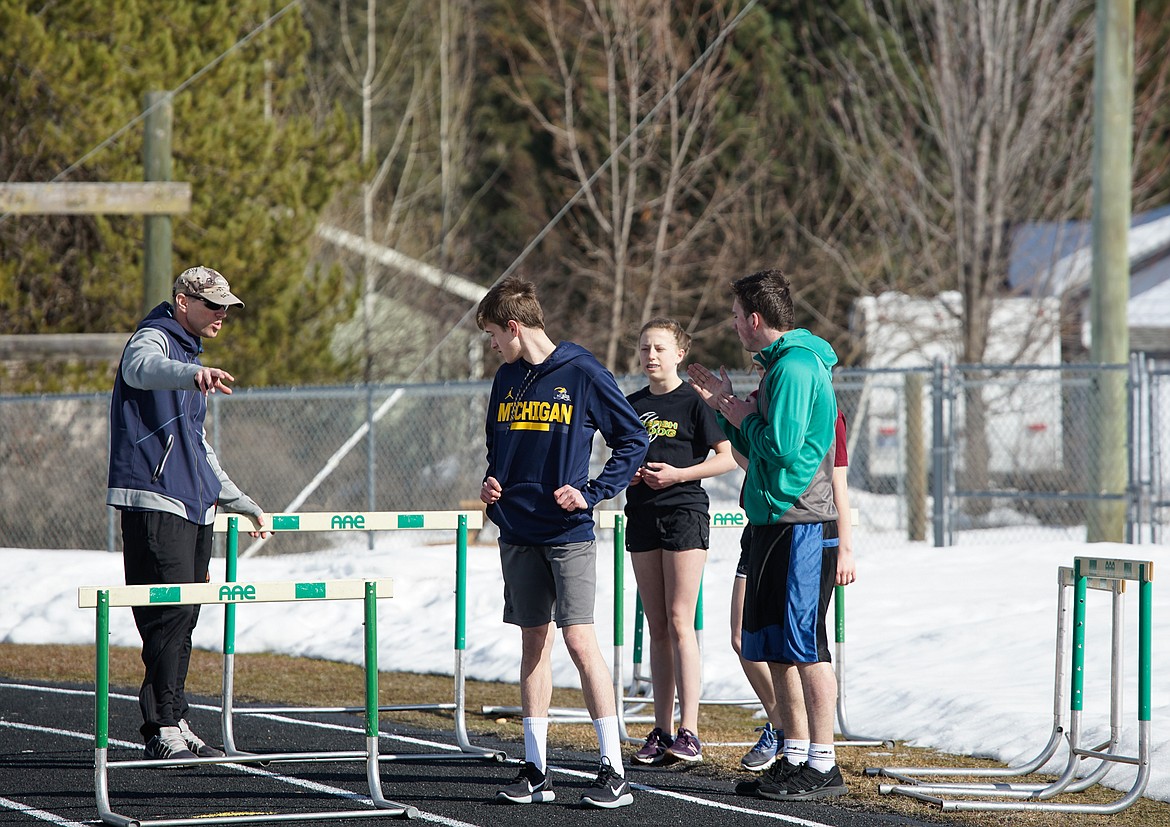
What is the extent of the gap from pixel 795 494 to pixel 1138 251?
774 inches

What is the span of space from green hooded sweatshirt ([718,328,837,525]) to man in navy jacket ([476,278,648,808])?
478mm

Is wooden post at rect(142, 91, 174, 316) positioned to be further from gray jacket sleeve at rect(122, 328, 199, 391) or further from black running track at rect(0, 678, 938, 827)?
gray jacket sleeve at rect(122, 328, 199, 391)

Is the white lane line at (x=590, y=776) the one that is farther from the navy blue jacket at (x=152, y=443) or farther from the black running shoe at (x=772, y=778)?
the navy blue jacket at (x=152, y=443)

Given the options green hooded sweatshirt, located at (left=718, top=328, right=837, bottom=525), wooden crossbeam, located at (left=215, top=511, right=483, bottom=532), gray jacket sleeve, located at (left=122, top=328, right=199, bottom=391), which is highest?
gray jacket sleeve, located at (left=122, top=328, right=199, bottom=391)

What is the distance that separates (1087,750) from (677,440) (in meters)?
2.24

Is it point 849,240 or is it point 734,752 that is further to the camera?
point 849,240

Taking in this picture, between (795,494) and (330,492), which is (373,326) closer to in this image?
(330,492)

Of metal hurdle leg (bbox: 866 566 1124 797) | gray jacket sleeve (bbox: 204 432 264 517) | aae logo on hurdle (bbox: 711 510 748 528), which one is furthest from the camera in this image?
aae logo on hurdle (bbox: 711 510 748 528)

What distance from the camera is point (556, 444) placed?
638 cm

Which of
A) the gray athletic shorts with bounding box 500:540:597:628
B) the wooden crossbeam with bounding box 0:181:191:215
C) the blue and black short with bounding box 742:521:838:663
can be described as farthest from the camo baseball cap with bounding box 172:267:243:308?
the wooden crossbeam with bounding box 0:181:191:215

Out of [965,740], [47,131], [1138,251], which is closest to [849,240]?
[1138,251]

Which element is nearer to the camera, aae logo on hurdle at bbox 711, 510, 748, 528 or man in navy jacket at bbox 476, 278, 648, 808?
man in navy jacket at bbox 476, 278, 648, 808

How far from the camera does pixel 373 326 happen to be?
1135 inches

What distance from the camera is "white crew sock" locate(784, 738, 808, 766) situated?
6543 millimetres
